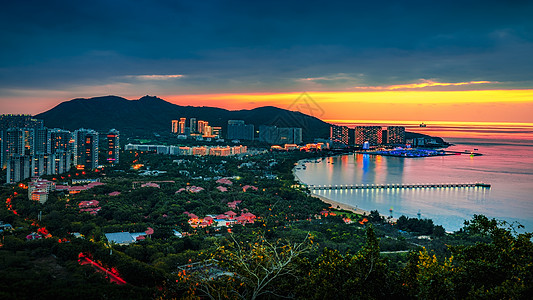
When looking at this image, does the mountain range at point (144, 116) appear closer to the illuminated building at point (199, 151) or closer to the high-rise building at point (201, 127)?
the high-rise building at point (201, 127)

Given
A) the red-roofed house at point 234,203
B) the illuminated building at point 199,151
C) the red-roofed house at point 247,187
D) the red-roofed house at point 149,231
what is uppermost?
the illuminated building at point 199,151

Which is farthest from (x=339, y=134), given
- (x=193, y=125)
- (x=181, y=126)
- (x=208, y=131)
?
(x=181, y=126)

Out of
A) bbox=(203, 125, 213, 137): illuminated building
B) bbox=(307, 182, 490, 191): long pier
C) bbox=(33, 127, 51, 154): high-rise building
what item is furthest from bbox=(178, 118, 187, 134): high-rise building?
bbox=(307, 182, 490, 191): long pier

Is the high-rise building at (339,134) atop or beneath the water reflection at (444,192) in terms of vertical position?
atop

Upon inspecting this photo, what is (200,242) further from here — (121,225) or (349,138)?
(349,138)

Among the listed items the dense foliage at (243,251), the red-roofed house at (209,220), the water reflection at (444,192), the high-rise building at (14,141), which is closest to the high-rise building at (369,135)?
the water reflection at (444,192)

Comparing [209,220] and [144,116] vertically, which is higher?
[144,116]

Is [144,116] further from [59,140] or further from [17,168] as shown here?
[17,168]
